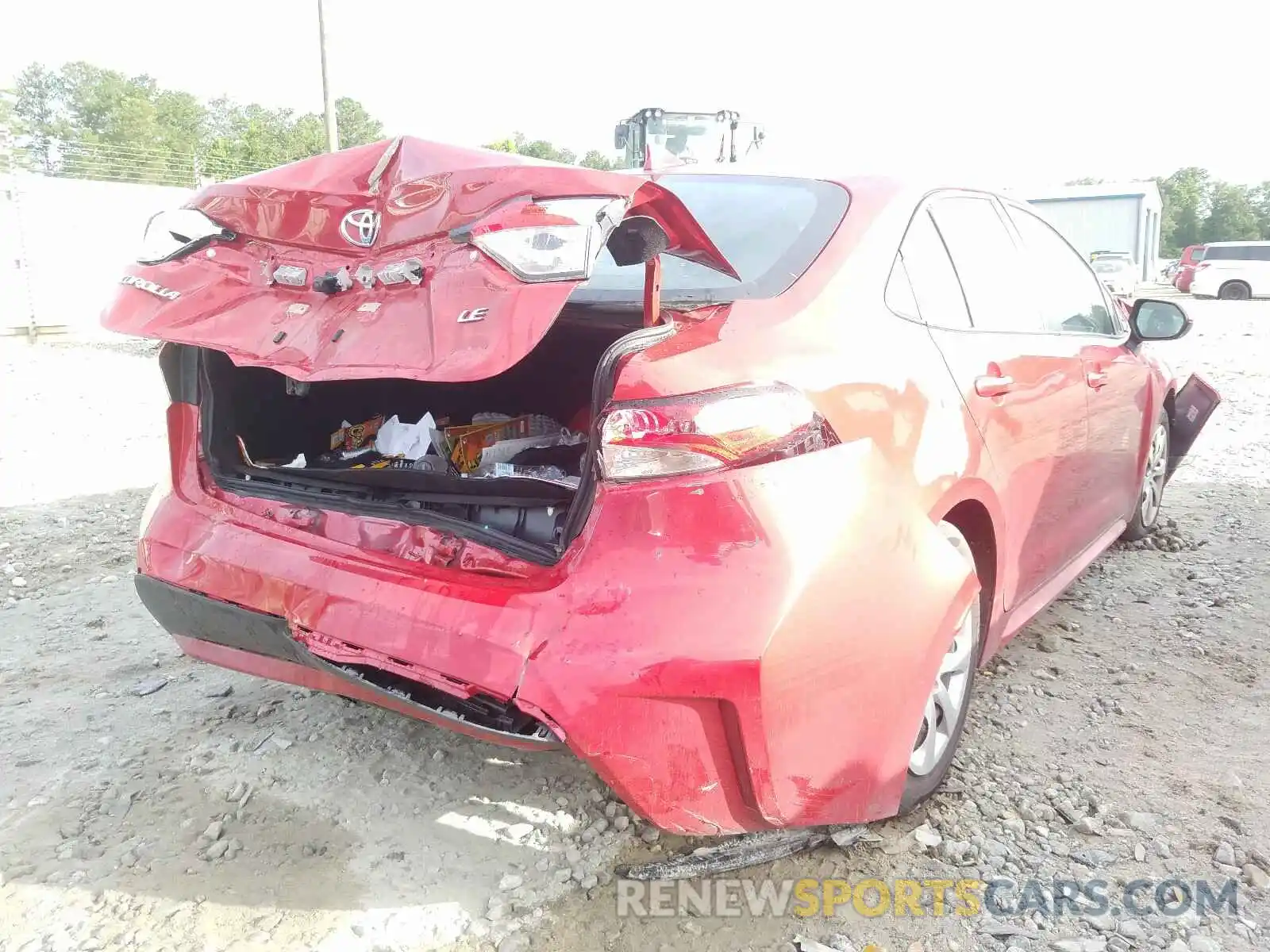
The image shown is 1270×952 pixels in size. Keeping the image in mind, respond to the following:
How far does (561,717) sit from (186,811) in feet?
4.19

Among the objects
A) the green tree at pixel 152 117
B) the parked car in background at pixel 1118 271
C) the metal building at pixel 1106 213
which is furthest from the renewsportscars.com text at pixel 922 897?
the green tree at pixel 152 117

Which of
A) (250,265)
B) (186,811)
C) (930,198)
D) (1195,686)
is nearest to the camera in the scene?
(250,265)

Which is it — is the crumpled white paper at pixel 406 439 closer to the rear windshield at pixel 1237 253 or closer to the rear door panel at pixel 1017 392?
the rear door panel at pixel 1017 392

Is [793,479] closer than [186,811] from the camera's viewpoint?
Yes

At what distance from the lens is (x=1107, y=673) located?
3.12 m

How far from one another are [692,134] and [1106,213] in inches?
723

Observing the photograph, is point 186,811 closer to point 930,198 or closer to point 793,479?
point 793,479

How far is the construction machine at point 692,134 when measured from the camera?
15.4m

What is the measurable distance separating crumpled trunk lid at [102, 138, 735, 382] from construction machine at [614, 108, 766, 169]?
13966mm

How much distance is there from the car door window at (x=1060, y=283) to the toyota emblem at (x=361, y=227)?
2.11 meters

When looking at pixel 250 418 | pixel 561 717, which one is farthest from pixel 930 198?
pixel 250 418

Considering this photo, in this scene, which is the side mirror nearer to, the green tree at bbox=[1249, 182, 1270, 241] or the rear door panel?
the rear door panel

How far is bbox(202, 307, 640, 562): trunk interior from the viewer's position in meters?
2.01

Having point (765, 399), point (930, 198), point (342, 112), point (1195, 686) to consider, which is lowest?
point (1195, 686)
